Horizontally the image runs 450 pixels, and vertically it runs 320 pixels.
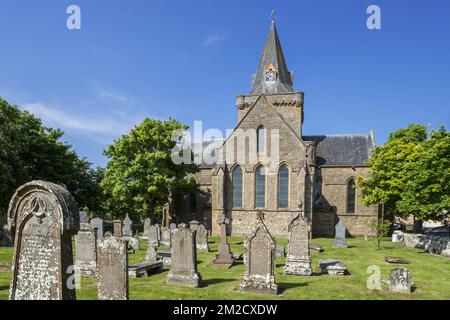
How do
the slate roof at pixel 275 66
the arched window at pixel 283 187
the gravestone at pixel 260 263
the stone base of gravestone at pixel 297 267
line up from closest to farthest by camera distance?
the gravestone at pixel 260 263 < the stone base of gravestone at pixel 297 267 < the arched window at pixel 283 187 < the slate roof at pixel 275 66

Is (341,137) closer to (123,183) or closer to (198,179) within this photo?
(198,179)

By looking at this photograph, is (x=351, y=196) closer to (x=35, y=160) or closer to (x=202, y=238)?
(x=202, y=238)

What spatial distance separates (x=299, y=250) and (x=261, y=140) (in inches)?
667

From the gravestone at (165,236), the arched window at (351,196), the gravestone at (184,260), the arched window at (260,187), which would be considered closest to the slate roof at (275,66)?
the arched window at (260,187)

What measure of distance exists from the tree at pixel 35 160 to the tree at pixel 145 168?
2.11 metres

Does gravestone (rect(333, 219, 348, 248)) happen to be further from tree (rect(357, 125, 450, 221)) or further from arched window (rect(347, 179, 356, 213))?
arched window (rect(347, 179, 356, 213))

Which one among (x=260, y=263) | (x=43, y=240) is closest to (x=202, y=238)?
(x=260, y=263)

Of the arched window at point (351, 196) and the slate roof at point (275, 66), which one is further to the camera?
the slate roof at point (275, 66)

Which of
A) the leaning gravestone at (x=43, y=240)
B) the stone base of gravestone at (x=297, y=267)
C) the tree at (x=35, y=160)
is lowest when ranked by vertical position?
the stone base of gravestone at (x=297, y=267)

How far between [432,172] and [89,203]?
26.4 meters

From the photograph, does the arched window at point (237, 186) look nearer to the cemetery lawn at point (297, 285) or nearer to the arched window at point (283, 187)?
the arched window at point (283, 187)

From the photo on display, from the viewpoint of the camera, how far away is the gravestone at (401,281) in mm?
11266

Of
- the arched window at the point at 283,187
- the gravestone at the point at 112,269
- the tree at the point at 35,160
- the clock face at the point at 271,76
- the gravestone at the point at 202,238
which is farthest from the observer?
the clock face at the point at 271,76
